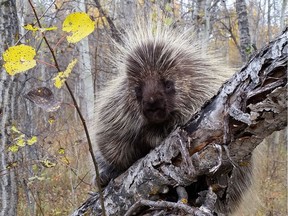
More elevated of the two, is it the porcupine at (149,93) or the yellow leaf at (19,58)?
the yellow leaf at (19,58)

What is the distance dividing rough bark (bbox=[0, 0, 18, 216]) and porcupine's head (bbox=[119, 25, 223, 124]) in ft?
2.41

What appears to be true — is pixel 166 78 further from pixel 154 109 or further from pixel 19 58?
pixel 19 58

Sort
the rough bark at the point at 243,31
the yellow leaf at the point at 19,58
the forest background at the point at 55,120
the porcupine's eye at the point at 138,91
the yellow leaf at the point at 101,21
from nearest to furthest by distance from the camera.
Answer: the yellow leaf at the point at 19,58, the porcupine's eye at the point at 138,91, the forest background at the point at 55,120, the yellow leaf at the point at 101,21, the rough bark at the point at 243,31

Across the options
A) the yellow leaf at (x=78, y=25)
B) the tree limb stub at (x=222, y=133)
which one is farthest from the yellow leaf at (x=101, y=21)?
the yellow leaf at (x=78, y=25)

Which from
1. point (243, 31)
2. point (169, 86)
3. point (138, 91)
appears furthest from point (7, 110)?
point (243, 31)

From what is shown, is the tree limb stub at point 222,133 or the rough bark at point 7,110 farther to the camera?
the rough bark at point 7,110

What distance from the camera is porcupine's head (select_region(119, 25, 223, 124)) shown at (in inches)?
56.7

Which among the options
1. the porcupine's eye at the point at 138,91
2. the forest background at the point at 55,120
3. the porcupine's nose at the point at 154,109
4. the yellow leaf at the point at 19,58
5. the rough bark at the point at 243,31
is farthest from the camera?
the rough bark at the point at 243,31

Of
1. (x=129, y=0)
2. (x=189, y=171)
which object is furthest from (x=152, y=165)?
(x=129, y=0)

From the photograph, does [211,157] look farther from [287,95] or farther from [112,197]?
[112,197]

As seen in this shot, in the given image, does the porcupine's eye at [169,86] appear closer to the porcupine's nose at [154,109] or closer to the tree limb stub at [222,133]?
the porcupine's nose at [154,109]

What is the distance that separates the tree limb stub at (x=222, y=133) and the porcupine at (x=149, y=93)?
0.68 feet

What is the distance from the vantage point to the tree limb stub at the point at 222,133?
0.94 metres

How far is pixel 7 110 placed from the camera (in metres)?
2.11
